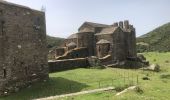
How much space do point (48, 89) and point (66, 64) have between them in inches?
552

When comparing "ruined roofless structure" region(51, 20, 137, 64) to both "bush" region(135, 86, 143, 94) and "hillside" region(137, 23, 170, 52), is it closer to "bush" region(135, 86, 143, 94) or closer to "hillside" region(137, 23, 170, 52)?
"bush" region(135, 86, 143, 94)

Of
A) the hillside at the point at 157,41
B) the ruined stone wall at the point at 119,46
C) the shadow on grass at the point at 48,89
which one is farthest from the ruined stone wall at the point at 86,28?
the hillside at the point at 157,41

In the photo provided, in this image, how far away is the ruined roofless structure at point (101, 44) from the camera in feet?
200

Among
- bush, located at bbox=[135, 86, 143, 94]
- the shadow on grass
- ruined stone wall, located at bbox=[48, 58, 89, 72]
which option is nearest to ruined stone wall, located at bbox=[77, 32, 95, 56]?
ruined stone wall, located at bbox=[48, 58, 89, 72]

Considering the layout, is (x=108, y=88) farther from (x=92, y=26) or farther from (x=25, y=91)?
(x=92, y=26)

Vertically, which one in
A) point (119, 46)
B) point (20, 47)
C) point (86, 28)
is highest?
point (86, 28)

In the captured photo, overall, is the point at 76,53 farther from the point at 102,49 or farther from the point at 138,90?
the point at 138,90

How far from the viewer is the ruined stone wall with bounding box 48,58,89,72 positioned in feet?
156

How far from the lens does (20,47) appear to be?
36656 mm

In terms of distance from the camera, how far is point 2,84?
3403cm

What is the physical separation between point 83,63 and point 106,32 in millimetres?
12181

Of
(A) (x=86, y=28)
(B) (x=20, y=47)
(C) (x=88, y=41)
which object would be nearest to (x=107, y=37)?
(C) (x=88, y=41)

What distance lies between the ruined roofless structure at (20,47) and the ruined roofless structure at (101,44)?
1886 cm

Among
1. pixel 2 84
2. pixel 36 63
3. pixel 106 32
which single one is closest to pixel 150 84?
pixel 36 63
